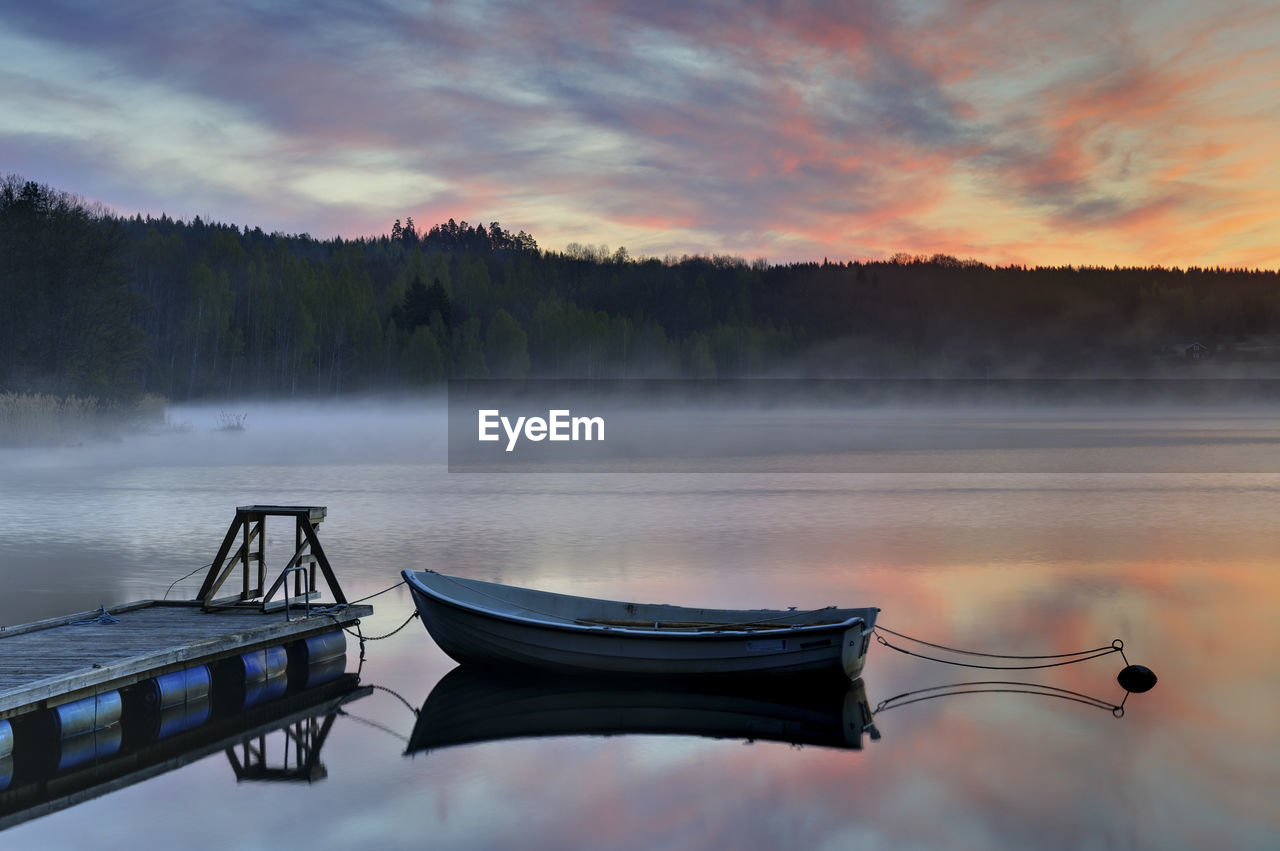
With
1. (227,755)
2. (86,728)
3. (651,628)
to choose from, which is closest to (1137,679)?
(651,628)

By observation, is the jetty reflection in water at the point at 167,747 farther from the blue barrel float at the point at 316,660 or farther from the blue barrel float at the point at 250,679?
the blue barrel float at the point at 316,660

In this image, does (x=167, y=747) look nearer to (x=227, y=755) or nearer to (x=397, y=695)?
(x=227, y=755)

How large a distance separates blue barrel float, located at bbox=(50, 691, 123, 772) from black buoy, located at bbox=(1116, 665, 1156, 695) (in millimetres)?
13196

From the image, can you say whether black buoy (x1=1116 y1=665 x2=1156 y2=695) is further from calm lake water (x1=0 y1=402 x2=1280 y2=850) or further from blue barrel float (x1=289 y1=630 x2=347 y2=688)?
blue barrel float (x1=289 y1=630 x2=347 y2=688)

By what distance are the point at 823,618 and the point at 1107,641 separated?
6026 mm

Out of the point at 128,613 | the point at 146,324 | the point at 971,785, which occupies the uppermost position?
the point at 146,324

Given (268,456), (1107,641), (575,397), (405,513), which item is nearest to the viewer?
(1107,641)

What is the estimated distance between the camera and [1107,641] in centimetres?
1911

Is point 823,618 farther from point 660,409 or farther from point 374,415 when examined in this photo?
point 660,409

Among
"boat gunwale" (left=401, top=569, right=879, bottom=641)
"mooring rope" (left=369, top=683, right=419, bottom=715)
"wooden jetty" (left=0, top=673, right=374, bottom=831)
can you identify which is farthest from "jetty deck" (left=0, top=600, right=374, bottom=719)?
"boat gunwale" (left=401, top=569, right=879, bottom=641)

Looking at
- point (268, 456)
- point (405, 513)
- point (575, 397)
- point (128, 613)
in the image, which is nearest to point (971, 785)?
point (128, 613)

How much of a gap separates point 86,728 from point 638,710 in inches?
259

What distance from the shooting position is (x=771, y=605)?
71.2ft

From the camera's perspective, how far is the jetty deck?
40.8 ft
